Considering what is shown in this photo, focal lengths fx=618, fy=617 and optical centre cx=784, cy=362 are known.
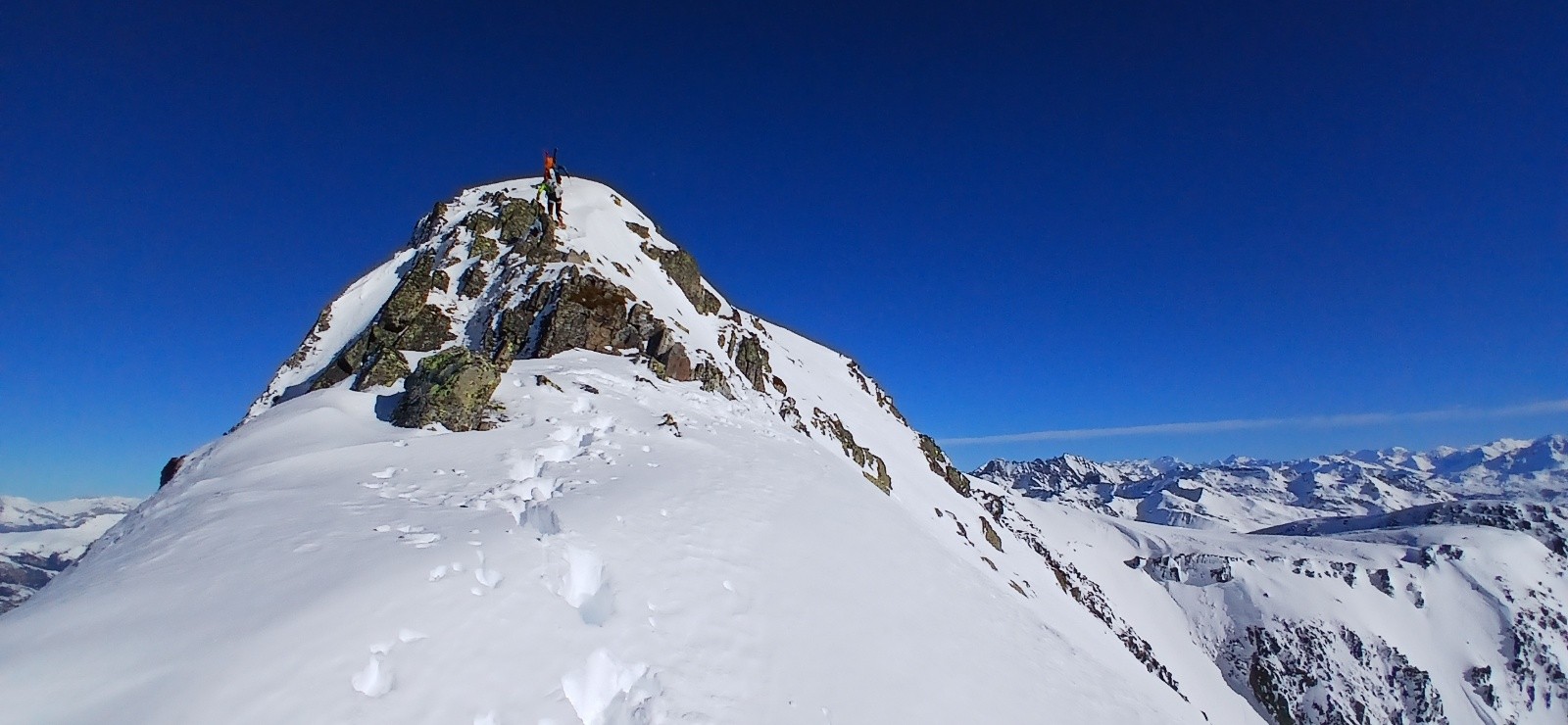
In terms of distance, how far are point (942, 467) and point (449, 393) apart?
55.9 metres

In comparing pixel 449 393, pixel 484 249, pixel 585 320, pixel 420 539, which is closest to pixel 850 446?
pixel 585 320

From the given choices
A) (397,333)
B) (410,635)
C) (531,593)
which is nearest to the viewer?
(410,635)

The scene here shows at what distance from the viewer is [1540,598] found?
322 feet

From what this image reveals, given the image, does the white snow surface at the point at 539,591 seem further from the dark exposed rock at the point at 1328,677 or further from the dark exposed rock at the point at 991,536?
the dark exposed rock at the point at 1328,677

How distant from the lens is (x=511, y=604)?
7.91 metres

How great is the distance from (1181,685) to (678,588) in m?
64.9

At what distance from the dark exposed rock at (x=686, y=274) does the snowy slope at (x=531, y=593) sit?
25840 mm

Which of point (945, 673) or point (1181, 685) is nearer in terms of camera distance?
point (945, 673)

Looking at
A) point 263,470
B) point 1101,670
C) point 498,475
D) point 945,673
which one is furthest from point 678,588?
point 1101,670

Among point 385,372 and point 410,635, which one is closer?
point 410,635

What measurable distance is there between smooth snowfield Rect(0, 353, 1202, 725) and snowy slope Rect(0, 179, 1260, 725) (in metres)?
0.04

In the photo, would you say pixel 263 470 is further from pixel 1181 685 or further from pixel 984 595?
pixel 1181 685

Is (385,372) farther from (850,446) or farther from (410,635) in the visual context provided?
(850,446)

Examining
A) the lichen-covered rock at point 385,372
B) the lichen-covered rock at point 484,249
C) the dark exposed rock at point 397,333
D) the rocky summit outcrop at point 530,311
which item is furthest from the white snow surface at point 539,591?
the lichen-covered rock at point 484,249
